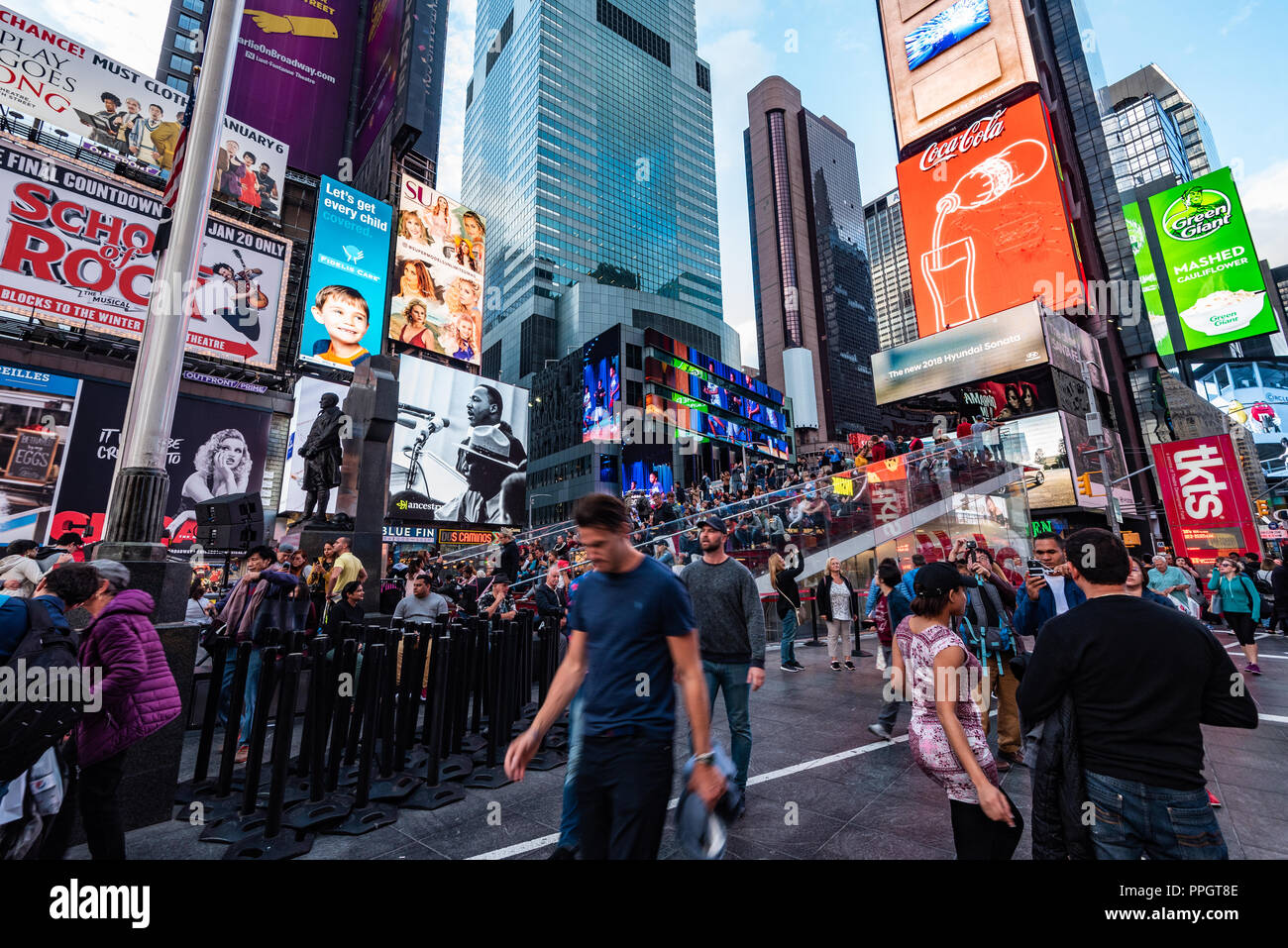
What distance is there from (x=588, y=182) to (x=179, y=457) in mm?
82862

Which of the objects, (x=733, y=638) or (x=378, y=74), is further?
(x=378, y=74)

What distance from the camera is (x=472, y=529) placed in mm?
38781

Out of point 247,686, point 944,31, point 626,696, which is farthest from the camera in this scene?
point 944,31

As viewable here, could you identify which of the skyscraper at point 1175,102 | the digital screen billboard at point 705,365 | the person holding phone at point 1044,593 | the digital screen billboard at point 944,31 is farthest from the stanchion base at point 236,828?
the skyscraper at point 1175,102

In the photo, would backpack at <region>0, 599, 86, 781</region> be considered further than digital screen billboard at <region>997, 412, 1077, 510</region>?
No

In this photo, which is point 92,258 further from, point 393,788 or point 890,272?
point 890,272

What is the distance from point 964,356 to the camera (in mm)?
32906

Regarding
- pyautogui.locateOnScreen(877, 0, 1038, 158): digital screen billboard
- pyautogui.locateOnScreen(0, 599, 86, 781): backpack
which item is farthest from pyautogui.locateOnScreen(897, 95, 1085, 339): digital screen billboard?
pyautogui.locateOnScreen(0, 599, 86, 781): backpack

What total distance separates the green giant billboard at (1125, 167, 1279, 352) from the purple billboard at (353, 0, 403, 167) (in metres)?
50.5

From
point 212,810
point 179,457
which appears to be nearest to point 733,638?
point 212,810

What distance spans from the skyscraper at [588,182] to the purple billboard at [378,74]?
40.7 meters

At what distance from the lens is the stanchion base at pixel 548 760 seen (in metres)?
4.91

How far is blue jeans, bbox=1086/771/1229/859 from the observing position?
6.30ft

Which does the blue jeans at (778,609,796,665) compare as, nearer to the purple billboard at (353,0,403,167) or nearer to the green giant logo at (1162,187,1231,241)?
the purple billboard at (353,0,403,167)
